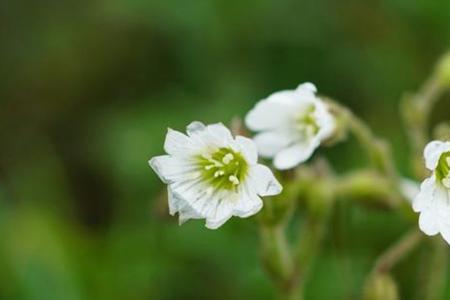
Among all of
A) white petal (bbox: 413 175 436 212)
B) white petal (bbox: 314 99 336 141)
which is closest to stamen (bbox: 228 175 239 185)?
white petal (bbox: 314 99 336 141)

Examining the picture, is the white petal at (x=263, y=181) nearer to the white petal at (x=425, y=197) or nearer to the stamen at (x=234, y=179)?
the stamen at (x=234, y=179)

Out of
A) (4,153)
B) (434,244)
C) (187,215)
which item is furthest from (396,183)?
(4,153)

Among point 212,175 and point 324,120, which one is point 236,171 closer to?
point 212,175

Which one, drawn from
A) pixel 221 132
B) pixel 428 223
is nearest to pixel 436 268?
pixel 428 223

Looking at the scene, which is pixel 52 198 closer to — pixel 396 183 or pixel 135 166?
pixel 135 166

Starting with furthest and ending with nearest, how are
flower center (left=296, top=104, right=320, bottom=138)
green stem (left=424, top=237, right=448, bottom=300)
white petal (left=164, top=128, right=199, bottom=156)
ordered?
green stem (left=424, top=237, right=448, bottom=300), flower center (left=296, top=104, right=320, bottom=138), white petal (left=164, top=128, right=199, bottom=156)

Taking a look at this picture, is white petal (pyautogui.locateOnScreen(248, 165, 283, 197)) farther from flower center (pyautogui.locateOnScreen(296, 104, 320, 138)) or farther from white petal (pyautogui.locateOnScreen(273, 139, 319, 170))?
flower center (pyautogui.locateOnScreen(296, 104, 320, 138))
